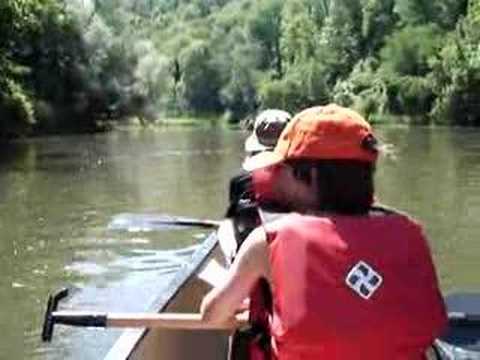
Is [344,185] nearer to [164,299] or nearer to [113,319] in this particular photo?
[113,319]

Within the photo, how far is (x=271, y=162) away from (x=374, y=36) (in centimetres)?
7883

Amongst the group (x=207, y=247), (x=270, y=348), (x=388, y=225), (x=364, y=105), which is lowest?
(x=364, y=105)

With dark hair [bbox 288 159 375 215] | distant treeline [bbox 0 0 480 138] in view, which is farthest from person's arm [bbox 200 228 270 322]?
distant treeline [bbox 0 0 480 138]

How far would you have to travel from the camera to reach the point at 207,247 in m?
6.18

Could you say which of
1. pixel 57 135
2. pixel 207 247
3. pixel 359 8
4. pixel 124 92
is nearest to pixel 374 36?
pixel 359 8

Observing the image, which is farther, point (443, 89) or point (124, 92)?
point (443, 89)

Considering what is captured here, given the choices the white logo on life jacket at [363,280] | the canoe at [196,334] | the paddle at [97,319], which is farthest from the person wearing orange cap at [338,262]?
the canoe at [196,334]

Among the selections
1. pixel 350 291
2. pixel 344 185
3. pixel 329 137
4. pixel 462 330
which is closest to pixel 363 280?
pixel 350 291

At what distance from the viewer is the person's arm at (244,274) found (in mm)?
2744

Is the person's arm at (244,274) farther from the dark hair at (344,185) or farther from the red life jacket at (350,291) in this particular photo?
the dark hair at (344,185)

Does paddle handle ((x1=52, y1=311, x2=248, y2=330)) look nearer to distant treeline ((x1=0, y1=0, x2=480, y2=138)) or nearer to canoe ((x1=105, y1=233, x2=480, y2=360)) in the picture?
canoe ((x1=105, y1=233, x2=480, y2=360))

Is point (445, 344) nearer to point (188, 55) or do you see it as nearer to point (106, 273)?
point (106, 273)

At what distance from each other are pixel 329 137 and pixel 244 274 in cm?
38

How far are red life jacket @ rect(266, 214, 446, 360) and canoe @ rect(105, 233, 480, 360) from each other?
764mm
